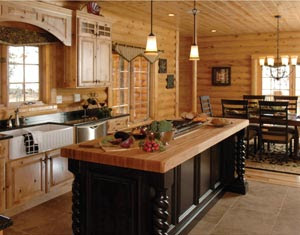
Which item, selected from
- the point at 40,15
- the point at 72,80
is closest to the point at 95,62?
the point at 72,80

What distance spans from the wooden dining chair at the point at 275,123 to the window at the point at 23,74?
3877mm

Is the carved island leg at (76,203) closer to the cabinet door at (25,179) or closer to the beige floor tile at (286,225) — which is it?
the cabinet door at (25,179)

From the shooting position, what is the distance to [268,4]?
18.7 ft

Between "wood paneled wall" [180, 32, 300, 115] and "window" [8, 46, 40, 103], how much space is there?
6.17 m

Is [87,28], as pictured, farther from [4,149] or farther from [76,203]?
[76,203]

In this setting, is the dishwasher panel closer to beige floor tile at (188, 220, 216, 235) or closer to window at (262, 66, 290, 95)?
beige floor tile at (188, 220, 216, 235)

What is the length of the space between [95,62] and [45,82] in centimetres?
82

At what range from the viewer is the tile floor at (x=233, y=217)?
12.1 feet

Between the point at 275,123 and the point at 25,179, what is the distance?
4337 millimetres

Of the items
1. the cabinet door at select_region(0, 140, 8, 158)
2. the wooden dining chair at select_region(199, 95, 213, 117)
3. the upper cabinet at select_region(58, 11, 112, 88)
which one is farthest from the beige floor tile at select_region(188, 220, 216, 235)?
the wooden dining chair at select_region(199, 95, 213, 117)

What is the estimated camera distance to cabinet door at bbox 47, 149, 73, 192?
4.42m

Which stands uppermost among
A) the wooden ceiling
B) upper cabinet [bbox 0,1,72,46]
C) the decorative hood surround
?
the wooden ceiling

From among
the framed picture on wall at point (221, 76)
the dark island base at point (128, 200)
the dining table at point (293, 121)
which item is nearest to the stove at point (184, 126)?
the dark island base at point (128, 200)

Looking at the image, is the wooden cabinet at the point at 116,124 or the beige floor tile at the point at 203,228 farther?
the wooden cabinet at the point at 116,124
